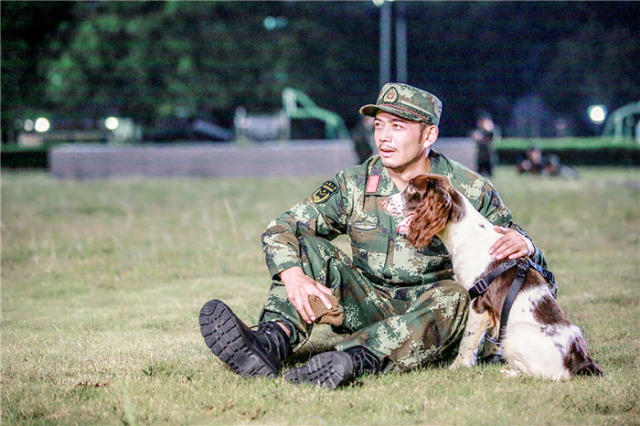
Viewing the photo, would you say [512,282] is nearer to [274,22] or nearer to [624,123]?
[274,22]

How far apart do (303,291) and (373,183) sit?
932 mm

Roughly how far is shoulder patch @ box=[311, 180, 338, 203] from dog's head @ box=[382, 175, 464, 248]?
1.90ft

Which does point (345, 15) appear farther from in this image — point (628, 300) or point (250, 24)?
point (628, 300)

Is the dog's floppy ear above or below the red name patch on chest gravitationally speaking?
below

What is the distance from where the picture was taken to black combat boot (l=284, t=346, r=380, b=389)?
156 inches

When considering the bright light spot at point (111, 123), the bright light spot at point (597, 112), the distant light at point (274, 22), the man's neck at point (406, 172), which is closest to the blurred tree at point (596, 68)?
the bright light spot at point (597, 112)

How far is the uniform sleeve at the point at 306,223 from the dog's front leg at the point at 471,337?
1.00m

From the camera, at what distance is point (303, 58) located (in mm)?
47531

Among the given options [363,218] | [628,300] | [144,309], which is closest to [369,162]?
[363,218]

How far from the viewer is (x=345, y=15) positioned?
4947cm

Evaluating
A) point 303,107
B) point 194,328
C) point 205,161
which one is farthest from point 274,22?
point 194,328

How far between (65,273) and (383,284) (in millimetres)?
4744

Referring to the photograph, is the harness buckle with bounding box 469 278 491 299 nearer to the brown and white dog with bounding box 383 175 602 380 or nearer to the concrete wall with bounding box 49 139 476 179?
the brown and white dog with bounding box 383 175 602 380

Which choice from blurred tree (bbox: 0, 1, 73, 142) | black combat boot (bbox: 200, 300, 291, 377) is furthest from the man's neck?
blurred tree (bbox: 0, 1, 73, 142)
